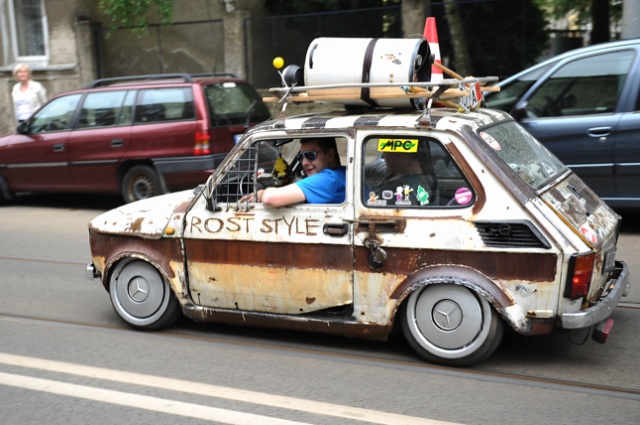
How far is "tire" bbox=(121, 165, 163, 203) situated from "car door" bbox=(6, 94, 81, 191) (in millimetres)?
944

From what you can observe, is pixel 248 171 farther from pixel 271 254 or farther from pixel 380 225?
pixel 380 225

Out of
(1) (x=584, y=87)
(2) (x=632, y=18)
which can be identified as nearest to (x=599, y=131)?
(1) (x=584, y=87)

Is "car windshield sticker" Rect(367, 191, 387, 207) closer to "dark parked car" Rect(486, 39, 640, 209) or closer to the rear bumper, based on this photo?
the rear bumper

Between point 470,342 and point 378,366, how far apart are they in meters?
0.59

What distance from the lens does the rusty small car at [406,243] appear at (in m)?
4.54

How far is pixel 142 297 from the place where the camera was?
18.7 ft

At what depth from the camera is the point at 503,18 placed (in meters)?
14.0

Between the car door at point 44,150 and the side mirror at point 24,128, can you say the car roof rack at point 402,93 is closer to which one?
the car door at point 44,150

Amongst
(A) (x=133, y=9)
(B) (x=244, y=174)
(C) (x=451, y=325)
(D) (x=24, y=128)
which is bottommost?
(C) (x=451, y=325)

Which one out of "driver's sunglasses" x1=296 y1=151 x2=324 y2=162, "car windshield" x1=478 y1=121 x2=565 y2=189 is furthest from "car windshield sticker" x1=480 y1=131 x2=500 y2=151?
"driver's sunglasses" x1=296 y1=151 x2=324 y2=162

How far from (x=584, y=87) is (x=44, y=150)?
7306 mm

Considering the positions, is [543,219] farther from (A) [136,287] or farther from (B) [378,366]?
(A) [136,287]

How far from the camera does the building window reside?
1866 cm

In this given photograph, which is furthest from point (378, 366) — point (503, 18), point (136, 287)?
point (503, 18)
